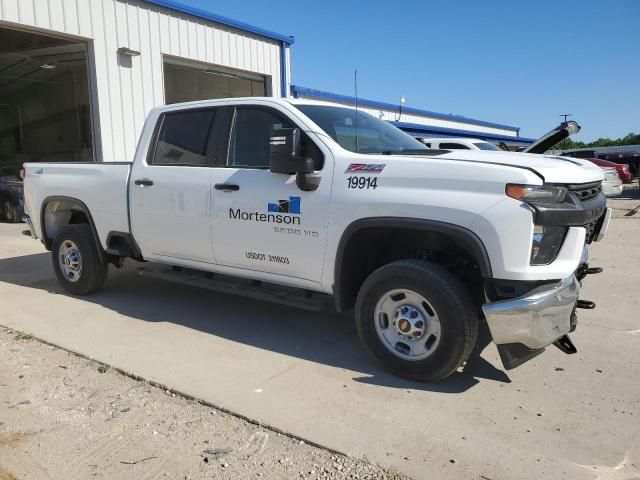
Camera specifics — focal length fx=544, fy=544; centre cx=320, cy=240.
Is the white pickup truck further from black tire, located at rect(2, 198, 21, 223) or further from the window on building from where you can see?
black tire, located at rect(2, 198, 21, 223)

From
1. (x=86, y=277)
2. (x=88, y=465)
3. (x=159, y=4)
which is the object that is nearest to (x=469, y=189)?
(x=88, y=465)

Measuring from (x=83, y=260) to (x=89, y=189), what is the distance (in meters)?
0.80

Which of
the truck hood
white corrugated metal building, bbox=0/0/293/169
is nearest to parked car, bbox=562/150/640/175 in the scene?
white corrugated metal building, bbox=0/0/293/169

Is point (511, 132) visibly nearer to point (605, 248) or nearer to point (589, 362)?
point (605, 248)

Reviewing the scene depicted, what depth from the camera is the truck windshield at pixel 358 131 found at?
4.27 m

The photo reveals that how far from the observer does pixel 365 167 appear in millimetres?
3852

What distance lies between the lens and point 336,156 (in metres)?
4.02

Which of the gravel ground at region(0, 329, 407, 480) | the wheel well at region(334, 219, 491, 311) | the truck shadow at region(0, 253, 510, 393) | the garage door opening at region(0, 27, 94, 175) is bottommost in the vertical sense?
the gravel ground at region(0, 329, 407, 480)

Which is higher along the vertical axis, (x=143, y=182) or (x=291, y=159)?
(x=291, y=159)

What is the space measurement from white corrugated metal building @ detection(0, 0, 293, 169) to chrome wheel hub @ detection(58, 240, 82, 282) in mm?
4956

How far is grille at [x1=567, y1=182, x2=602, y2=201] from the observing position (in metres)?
3.54

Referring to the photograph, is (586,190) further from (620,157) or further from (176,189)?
(620,157)

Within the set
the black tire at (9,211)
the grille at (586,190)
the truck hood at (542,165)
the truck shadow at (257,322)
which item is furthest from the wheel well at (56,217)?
the black tire at (9,211)

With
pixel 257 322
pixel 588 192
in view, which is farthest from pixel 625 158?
pixel 257 322
